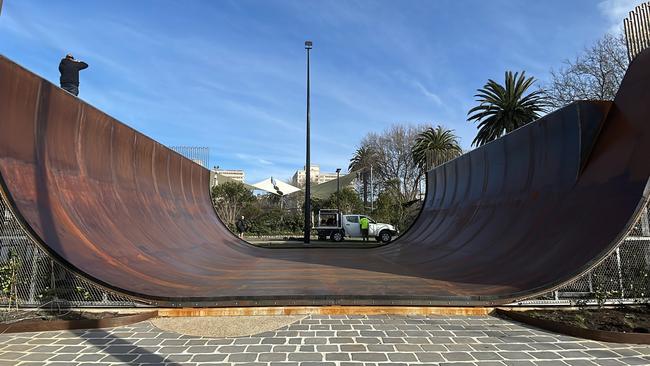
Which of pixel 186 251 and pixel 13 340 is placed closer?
pixel 13 340

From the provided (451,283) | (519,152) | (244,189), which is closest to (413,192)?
(244,189)

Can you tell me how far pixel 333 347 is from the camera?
3391mm

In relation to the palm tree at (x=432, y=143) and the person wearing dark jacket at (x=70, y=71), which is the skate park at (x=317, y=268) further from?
the palm tree at (x=432, y=143)

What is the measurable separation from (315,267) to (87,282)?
4417 millimetres

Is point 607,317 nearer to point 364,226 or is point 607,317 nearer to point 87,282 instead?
point 87,282

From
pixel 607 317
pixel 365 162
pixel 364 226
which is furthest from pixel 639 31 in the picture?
pixel 365 162

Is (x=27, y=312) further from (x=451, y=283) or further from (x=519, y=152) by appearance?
(x=519, y=152)

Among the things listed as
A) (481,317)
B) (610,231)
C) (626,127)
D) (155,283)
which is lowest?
(481,317)

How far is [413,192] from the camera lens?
39.5 metres

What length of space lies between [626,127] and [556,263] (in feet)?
7.49

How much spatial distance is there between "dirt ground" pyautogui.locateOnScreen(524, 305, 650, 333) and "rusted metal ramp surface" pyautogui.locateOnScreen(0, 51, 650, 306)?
35 centimetres

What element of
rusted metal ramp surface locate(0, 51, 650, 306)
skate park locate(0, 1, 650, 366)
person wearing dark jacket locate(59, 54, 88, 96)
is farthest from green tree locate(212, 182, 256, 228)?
person wearing dark jacket locate(59, 54, 88, 96)

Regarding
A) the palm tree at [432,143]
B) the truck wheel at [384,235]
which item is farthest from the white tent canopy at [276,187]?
the truck wheel at [384,235]

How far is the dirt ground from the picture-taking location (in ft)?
12.7
